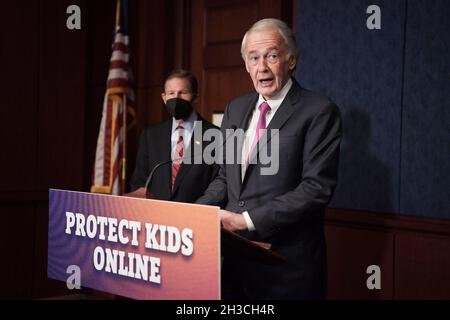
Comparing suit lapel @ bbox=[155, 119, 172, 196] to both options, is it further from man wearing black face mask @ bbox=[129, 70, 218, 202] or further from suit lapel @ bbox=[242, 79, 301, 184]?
suit lapel @ bbox=[242, 79, 301, 184]

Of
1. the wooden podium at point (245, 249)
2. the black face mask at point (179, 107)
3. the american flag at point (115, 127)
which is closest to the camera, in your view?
the wooden podium at point (245, 249)

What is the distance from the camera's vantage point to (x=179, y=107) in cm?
298

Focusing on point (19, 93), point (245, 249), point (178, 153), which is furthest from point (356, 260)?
point (19, 93)

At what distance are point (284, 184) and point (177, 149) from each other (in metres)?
1.31

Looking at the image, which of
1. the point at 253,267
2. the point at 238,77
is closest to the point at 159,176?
the point at 238,77

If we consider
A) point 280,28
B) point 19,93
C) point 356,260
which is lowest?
point 356,260

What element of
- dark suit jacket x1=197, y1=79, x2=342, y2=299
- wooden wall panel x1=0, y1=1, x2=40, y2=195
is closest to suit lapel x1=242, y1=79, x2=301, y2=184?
dark suit jacket x1=197, y1=79, x2=342, y2=299

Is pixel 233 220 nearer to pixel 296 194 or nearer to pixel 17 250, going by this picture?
pixel 296 194

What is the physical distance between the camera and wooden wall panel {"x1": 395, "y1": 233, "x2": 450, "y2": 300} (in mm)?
2551

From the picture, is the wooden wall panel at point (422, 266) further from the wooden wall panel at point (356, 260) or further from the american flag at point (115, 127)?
the american flag at point (115, 127)

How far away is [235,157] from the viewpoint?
193 cm

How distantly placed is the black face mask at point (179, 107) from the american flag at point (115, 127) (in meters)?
0.97

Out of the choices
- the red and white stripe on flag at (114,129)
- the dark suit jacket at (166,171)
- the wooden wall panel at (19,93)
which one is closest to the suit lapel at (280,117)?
the dark suit jacket at (166,171)

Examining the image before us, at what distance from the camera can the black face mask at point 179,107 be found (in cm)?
298
